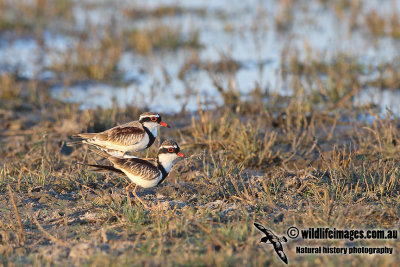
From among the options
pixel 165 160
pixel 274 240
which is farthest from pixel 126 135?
pixel 274 240

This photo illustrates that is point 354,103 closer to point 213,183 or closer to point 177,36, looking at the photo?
point 213,183

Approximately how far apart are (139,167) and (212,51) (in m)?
8.37

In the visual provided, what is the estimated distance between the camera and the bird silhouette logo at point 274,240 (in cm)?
453

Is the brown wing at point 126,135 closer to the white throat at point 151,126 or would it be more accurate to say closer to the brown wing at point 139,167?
the white throat at point 151,126

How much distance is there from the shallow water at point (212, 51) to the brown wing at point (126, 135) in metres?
2.96

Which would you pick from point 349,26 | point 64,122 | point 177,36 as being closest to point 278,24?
point 349,26

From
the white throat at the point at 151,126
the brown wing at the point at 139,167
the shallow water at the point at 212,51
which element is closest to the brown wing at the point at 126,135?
the white throat at the point at 151,126

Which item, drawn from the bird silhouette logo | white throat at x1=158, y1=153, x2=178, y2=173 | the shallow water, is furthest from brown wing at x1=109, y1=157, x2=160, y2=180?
the shallow water

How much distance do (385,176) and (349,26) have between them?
31.8 feet

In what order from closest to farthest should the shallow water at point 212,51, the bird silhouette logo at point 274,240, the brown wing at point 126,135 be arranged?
the bird silhouette logo at point 274,240, the brown wing at point 126,135, the shallow water at point 212,51

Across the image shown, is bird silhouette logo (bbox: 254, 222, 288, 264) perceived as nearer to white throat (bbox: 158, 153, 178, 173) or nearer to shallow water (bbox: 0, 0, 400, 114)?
white throat (bbox: 158, 153, 178, 173)

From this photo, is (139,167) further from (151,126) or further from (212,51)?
(212,51)

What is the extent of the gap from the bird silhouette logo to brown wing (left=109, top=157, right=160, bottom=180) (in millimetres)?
1176

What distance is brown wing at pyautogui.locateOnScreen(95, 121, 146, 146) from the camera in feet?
19.8
